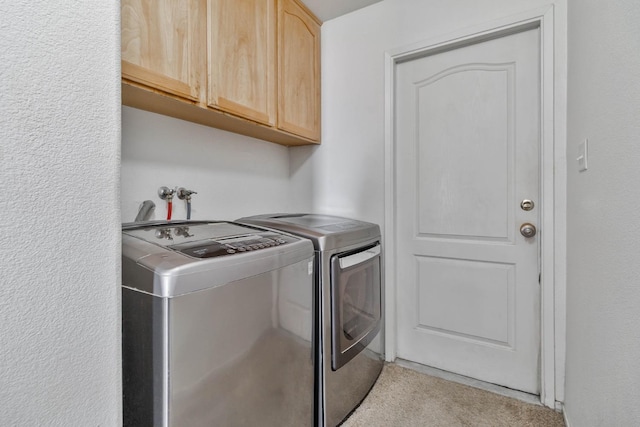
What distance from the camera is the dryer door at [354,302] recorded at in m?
1.46

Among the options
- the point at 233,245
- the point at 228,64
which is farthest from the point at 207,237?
the point at 228,64

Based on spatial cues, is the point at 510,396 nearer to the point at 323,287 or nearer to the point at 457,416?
the point at 457,416

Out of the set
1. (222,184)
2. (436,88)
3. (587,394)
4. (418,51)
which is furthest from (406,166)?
(587,394)

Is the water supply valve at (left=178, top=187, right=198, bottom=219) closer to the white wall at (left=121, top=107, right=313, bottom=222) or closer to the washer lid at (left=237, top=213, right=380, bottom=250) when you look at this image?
the white wall at (left=121, top=107, right=313, bottom=222)

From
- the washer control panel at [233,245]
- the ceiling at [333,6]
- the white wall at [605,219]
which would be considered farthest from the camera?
the ceiling at [333,6]

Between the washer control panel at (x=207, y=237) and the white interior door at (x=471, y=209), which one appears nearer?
the washer control panel at (x=207, y=237)

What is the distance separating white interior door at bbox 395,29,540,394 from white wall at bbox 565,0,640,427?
0.29 meters

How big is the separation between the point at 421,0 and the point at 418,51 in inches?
12.4

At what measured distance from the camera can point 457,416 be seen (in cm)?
156

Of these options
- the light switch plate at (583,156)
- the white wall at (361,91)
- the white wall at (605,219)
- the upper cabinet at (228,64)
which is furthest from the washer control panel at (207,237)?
the light switch plate at (583,156)

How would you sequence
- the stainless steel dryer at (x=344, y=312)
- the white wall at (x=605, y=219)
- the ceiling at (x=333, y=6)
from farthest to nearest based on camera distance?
the ceiling at (x=333, y=6) < the stainless steel dryer at (x=344, y=312) < the white wall at (x=605, y=219)

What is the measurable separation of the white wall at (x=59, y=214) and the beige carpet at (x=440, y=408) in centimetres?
125

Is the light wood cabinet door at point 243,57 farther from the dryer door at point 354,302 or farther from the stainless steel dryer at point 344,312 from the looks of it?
the dryer door at point 354,302

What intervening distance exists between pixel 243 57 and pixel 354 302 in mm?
1394
